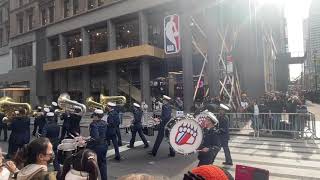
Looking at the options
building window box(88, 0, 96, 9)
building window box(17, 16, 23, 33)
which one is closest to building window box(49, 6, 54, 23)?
building window box(88, 0, 96, 9)

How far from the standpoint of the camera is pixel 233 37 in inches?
1065

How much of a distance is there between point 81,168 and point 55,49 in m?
41.1

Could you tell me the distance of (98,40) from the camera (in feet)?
125

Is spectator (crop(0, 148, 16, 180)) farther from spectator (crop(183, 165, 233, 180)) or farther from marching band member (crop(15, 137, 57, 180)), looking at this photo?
spectator (crop(183, 165, 233, 180))

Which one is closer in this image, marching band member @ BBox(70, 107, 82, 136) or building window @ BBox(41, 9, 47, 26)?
marching band member @ BBox(70, 107, 82, 136)

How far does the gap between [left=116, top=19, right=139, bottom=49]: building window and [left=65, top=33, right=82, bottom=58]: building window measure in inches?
234

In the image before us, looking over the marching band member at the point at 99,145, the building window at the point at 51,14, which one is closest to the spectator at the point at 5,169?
the marching band member at the point at 99,145

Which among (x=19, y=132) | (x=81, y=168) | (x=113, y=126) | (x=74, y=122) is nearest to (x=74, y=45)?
(x=74, y=122)

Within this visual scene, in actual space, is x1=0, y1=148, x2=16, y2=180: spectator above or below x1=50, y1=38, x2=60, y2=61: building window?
below

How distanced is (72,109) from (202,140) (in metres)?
6.90

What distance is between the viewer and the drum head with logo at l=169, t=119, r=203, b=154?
771 cm

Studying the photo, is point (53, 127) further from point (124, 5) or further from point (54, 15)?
point (54, 15)

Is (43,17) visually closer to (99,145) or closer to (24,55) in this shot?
(24,55)

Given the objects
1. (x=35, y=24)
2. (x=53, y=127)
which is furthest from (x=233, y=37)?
(x=35, y=24)
